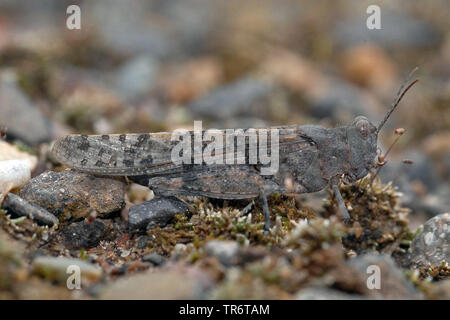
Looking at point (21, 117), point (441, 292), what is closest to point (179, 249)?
point (441, 292)

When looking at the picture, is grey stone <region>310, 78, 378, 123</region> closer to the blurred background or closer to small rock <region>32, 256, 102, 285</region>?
the blurred background

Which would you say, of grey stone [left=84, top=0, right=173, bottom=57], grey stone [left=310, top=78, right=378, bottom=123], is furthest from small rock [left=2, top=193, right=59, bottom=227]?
grey stone [left=84, top=0, right=173, bottom=57]

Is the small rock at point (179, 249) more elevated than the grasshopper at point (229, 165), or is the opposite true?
the grasshopper at point (229, 165)

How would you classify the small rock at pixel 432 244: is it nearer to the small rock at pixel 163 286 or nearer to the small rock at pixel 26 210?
the small rock at pixel 163 286

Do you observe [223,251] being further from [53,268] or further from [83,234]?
[83,234]

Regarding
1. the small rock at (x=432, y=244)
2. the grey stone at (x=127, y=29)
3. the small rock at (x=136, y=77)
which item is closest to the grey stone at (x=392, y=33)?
the grey stone at (x=127, y=29)
